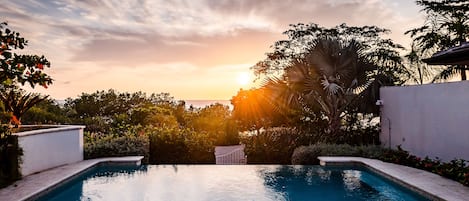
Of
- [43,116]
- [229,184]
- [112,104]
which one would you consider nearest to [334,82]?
[229,184]

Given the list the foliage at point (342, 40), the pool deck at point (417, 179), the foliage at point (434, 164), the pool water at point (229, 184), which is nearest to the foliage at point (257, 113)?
the foliage at point (342, 40)

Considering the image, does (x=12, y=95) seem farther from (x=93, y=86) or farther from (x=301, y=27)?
(x=93, y=86)

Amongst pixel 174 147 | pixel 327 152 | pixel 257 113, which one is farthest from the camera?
pixel 257 113

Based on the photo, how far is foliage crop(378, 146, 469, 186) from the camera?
7527 mm

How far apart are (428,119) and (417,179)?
6.91 ft

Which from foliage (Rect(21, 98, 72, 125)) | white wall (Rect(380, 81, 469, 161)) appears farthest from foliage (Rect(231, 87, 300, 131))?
foliage (Rect(21, 98, 72, 125))

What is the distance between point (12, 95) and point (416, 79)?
1156cm

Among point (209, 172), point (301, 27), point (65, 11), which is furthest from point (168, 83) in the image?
point (209, 172)

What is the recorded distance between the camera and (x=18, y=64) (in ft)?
19.0

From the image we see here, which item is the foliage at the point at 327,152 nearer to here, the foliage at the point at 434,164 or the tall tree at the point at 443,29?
the foliage at the point at 434,164

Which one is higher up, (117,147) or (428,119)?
(428,119)

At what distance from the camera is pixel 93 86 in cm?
2130

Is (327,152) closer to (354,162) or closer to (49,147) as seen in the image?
(354,162)

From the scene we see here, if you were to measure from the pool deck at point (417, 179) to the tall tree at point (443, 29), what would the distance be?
4.55 metres
